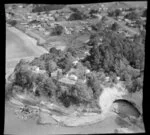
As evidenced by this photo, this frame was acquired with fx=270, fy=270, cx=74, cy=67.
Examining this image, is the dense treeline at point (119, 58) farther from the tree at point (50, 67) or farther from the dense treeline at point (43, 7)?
the dense treeline at point (43, 7)

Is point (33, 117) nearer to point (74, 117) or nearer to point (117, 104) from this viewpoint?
point (74, 117)

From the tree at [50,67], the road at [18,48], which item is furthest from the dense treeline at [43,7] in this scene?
the tree at [50,67]

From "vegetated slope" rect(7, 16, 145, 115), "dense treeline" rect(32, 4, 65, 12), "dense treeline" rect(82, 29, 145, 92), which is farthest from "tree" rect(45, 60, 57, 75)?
"dense treeline" rect(32, 4, 65, 12)

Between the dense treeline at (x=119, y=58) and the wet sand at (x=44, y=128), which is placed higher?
the dense treeline at (x=119, y=58)

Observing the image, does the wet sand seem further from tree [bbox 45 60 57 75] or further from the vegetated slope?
tree [bbox 45 60 57 75]

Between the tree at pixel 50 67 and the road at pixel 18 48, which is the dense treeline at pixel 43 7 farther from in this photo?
the tree at pixel 50 67

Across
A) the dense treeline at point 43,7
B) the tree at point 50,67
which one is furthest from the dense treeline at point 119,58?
the dense treeline at point 43,7

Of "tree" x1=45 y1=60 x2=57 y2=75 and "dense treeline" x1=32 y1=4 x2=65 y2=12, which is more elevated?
"dense treeline" x1=32 y1=4 x2=65 y2=12

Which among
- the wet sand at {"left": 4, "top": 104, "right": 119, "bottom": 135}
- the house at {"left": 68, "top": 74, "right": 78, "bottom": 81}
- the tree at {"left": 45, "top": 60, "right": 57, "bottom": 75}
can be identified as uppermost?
the tree at {"left": 45, "top": 60, "right": 57, "bottom": 75}

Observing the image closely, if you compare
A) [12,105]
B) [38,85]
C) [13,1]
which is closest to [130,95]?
[38,85]

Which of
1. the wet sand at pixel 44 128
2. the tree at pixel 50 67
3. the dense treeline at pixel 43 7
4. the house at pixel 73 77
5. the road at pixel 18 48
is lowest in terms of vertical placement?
the wet sand at pixel 44 128

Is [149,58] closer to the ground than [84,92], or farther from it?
farther from it
